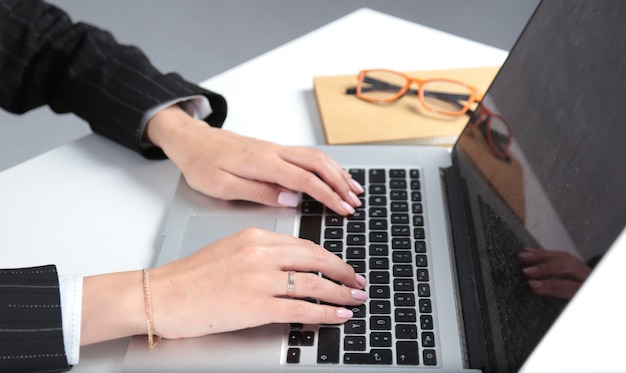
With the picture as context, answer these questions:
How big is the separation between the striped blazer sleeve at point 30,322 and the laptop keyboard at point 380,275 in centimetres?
22

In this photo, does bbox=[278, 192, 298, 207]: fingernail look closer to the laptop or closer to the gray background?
the laptop

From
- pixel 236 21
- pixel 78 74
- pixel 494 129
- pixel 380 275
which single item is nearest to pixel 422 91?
pixel 494 129

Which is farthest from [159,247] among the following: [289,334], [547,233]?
[547,233]

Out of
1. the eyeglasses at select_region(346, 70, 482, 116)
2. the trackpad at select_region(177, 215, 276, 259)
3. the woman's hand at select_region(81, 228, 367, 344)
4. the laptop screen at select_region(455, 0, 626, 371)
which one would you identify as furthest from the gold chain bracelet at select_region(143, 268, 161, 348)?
the eyeglasses at select_region(346, 70, 482, 116)

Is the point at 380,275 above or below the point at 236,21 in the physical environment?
above

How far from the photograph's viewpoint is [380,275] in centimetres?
78

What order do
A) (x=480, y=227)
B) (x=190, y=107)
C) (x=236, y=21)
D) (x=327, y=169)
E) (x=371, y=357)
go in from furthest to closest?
(x=236, y=21), (x=190, y=107), (x=327, y=169), (x=480, y=227), (x=371, y=357)

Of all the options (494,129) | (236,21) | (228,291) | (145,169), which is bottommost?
(236,21)

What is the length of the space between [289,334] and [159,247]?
226mm

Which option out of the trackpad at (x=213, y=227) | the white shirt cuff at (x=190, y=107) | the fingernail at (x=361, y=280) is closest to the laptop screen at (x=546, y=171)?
the fingernail at (x=361, y=280)

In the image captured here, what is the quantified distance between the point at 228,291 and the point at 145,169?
32cm

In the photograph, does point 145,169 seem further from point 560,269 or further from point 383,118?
point 560,269

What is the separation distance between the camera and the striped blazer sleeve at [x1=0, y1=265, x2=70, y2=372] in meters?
0.69

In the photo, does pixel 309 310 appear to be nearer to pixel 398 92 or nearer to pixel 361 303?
pixel 361 303
